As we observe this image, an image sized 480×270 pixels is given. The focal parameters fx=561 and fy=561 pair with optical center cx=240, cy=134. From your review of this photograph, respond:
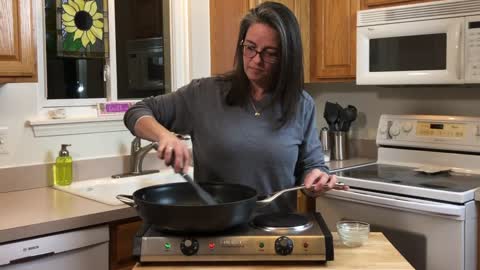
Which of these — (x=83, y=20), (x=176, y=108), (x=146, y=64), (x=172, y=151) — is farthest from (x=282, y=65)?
(x=146, y=64)

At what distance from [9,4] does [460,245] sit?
1849 millimetres

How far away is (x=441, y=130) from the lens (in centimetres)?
271

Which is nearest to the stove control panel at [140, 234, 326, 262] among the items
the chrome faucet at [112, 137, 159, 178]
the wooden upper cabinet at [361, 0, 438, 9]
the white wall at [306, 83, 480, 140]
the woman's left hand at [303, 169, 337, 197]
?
the woman's left hand at [303, 169, 337, 197]

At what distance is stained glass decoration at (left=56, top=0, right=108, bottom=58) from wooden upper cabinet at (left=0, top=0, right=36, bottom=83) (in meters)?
0.53

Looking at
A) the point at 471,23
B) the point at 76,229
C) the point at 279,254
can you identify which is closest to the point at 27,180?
the point at 76,229

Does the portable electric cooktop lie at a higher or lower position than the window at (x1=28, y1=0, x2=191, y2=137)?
lower

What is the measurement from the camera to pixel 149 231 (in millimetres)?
1319

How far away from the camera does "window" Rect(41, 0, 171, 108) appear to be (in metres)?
2.52

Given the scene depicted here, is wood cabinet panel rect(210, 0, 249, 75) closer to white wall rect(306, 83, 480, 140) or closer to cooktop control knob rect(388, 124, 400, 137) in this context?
white wall rect(306, 83, 480, 140)


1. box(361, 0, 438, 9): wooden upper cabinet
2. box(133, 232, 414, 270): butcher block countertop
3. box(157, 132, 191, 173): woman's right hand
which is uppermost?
box(361, 0, 438, 9): wooden upper cabinet

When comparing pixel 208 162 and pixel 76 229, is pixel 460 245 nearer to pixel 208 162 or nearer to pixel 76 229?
pixel 208 162

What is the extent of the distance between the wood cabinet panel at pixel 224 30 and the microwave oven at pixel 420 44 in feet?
1.97

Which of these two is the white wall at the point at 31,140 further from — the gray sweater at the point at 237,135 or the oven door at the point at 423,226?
the oven door at the point at 423,226

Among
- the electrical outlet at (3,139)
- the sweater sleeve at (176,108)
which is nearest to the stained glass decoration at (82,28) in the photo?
the electrical outlet at (3,139)
